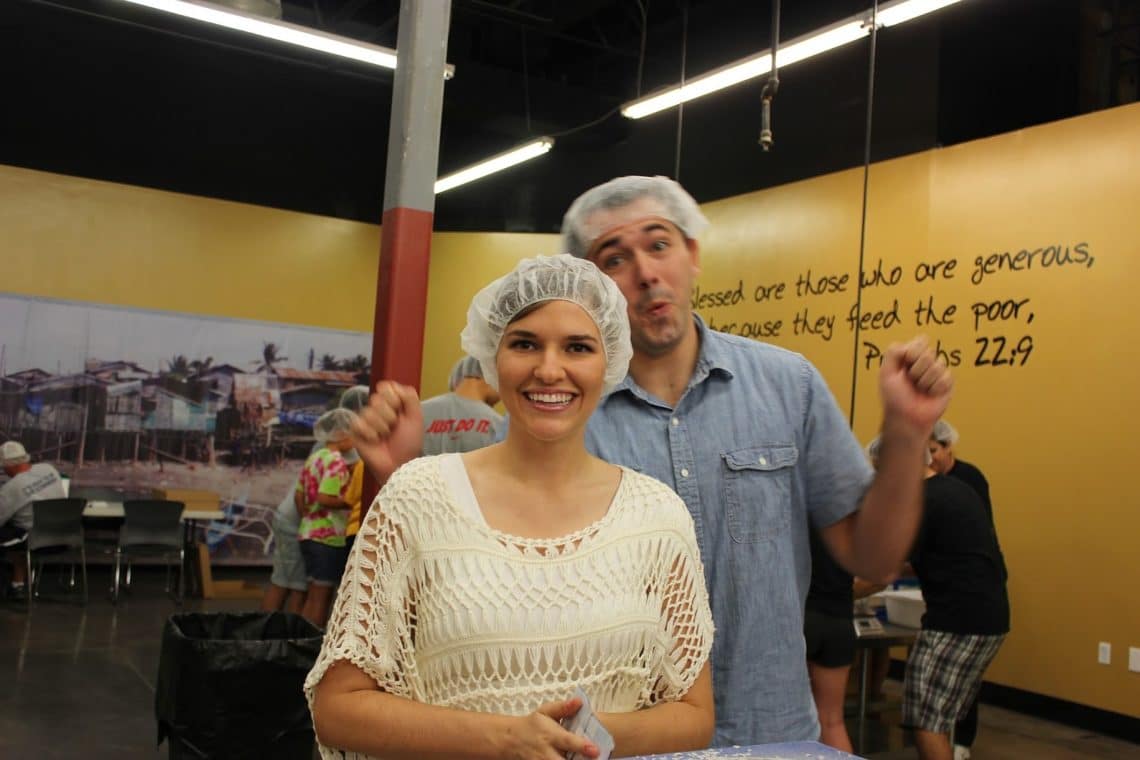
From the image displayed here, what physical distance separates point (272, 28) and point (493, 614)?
5589 mm

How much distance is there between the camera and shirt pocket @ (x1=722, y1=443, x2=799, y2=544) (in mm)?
1693

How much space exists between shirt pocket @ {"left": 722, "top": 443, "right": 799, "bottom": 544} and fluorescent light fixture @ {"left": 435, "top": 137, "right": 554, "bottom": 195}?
614 centimetres

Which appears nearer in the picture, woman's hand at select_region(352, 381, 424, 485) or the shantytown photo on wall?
woman's hand at select_region(352, 381, 424, 485)

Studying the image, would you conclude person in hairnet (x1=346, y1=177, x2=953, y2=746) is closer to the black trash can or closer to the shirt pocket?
the shirt pocket

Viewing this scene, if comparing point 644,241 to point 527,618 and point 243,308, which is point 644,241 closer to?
point 527,618

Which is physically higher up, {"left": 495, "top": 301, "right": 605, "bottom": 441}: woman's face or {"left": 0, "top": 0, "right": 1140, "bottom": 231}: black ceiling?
{"left": 0, "top": 0, "right": 1140, "bottom": 231}: black ceiling

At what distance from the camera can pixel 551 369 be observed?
4.70 feet

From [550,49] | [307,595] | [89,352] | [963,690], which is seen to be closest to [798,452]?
[963,690]

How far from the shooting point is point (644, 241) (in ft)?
5.81

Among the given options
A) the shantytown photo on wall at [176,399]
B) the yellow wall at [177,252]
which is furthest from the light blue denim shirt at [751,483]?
the yellow wall at [177,252]

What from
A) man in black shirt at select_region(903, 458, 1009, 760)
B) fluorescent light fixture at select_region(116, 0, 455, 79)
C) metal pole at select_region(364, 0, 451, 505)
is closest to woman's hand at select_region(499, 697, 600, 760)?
metal pole at select_region(364, 0, 451, 505)

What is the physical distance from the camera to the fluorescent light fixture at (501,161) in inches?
317

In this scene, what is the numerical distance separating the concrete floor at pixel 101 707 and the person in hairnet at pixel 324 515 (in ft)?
3.60

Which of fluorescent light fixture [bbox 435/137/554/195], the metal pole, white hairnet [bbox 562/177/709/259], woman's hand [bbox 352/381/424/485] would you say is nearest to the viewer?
woman's hand [bbox 352/381/424/485]
